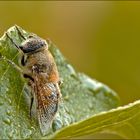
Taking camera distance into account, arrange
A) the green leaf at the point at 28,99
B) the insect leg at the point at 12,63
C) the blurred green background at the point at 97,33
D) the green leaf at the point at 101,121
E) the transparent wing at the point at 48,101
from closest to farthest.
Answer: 1. the green leaf at the point at 101,121
2. the green leaf at the point at 28,99
3. the insect leg at the point at 12,63
4. the transparent wing at the point at 48,101
5. the blurred green background at the point at 97,33

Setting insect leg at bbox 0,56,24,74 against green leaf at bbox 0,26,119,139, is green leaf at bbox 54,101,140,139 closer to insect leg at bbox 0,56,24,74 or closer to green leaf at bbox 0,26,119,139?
green leaf at bbox 0,26,119,139

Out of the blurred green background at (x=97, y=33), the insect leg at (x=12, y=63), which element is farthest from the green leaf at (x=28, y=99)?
the blurred green background at (x=97, y=33)

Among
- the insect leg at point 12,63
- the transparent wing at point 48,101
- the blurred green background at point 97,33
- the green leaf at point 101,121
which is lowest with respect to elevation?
the green leaf at point 101,121

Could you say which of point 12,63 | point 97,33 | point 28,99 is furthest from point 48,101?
point 97,33

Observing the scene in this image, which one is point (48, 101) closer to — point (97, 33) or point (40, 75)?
point (40, 75)

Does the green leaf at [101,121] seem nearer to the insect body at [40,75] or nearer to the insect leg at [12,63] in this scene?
the insect body at [40,75]

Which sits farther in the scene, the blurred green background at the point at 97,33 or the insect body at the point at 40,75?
the blurred green background at the point at 97,33

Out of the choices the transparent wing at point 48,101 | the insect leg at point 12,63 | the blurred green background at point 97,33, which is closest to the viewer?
the insect leg at point 12,63

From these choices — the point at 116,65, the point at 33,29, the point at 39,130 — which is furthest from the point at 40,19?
the point at 39,130
